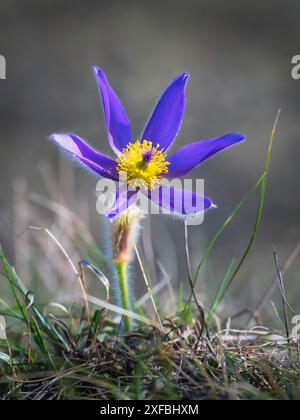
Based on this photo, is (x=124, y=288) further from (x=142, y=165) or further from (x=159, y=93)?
(x=159, y=93)

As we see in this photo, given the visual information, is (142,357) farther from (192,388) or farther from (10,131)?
(10,131)

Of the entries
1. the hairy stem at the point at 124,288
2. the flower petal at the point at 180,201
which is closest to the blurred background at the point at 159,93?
the hairy stem at the point at 124,288

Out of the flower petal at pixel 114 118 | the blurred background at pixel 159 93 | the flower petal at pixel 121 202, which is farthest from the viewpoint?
the blurred background at pixel 159 93

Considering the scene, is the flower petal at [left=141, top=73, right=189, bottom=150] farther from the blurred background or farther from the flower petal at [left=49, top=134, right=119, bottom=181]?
the blurred background

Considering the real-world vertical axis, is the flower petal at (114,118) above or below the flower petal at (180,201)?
above

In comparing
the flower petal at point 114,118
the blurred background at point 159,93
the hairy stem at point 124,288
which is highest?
the blurred background at point 159,93

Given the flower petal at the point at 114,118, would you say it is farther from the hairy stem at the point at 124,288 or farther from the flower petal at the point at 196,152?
the hairy stem at the point at 124,288

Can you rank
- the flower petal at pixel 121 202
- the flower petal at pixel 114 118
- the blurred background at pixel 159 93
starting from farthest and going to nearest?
the blurred background at pixel 159 93, the flower petal at pixel 114 118, the flower petal at pixel 121 202
